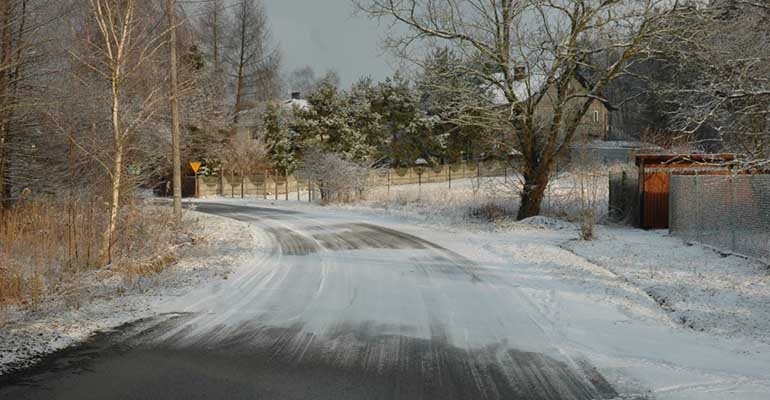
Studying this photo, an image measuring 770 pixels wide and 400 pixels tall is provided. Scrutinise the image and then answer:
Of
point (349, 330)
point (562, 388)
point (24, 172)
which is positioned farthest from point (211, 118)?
point (562, 388)

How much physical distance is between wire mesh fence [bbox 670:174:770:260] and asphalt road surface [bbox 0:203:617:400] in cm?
469

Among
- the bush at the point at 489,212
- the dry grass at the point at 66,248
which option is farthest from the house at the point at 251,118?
the dry grass at the point at 66,248

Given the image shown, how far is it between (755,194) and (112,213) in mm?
11366

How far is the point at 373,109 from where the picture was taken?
137 feet

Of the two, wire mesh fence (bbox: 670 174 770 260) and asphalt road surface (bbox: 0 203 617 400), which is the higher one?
wire mesh fence (bbox: 670 174 770 260)

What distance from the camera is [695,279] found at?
8.22 meters

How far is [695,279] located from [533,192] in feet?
29.6

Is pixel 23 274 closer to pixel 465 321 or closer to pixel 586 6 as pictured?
pixel 465 321

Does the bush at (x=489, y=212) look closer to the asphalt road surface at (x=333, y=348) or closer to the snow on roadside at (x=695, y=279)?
the snow on roadside at (x=695, y=279)

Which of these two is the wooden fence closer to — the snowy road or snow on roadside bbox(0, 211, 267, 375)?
snow on roadside bbox(0, 211, 267, 375)

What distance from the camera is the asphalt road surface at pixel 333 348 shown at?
4.25m

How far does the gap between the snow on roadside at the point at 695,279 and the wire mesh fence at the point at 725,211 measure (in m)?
0.31

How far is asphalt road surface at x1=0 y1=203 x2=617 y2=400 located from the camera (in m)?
4.25

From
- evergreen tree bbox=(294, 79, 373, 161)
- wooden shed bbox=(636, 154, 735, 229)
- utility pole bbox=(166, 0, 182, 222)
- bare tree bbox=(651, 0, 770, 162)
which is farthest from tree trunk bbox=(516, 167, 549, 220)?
evergreen tree bbox=(294, 79, 373, 161)
